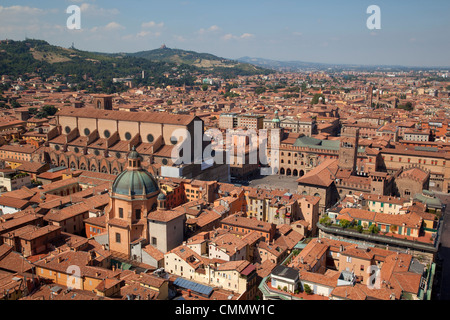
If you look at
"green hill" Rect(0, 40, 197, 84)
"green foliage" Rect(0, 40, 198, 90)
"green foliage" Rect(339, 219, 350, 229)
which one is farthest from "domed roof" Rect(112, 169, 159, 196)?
"green hill" Rect(0, 40, 197, 84)

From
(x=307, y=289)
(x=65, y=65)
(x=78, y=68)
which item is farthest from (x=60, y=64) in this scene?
(x=307, y=289)

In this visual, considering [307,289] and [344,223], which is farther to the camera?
[344,223]

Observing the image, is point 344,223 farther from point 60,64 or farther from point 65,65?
point 60,64

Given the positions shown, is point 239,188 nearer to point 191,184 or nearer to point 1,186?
point 191,184

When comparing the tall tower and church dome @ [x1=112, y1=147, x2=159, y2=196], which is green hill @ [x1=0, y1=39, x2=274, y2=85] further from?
church dome @ [x1=112, y1=147, x2=159, y2=196]

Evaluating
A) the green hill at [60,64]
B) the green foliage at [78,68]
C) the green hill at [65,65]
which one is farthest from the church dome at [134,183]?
the green hill at [60,64]

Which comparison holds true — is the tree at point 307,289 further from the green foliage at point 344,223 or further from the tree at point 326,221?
the tree at point 326,221

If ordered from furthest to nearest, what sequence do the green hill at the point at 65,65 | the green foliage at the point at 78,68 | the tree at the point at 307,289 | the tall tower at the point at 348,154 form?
the green hill at the point at 65,65
the green foliage at the point at 78,68
the tall tower at the point at 348,154
the tree at the point at 307,289
